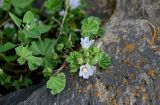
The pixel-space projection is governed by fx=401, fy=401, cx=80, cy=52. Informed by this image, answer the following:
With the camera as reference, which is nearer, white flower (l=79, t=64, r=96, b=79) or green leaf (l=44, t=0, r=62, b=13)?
white flower (l=79, t=64, r=96, b=79)

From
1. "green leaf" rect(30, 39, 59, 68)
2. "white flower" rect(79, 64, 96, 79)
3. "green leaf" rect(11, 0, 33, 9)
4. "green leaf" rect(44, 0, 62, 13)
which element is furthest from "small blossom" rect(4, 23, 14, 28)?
"white flower" rect(79, 64, 96, 79)

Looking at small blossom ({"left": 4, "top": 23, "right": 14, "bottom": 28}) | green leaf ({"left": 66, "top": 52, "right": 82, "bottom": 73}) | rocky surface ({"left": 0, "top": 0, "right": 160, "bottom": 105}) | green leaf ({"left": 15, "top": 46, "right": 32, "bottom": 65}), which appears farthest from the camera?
small blossom ({"left": 4, "top": 23, "right": 14, "bottom": 28})

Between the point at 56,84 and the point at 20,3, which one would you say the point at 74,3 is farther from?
the point at 56,84

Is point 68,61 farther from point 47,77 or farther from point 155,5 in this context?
point 155,5

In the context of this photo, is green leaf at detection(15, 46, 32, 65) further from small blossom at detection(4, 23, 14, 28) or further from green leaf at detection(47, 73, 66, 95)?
small blossom at detection(4, 23, 14, 28)

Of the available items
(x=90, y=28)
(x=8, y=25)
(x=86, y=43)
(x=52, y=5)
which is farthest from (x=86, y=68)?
(x=8, y=25)

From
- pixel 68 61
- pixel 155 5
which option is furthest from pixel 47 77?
pixel 155 5

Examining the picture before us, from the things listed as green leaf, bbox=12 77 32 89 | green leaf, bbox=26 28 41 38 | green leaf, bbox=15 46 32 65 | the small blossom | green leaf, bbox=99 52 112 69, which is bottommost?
green leaf, bbox=12 77 32 89
